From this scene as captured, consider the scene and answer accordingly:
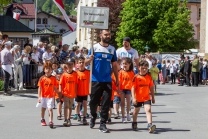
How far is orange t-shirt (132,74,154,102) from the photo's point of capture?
1095cm

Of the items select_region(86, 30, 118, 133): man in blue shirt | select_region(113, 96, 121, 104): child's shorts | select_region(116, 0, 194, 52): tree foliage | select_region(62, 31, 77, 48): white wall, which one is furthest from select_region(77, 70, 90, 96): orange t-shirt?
select_region(62, 31, 77, 48): white wall

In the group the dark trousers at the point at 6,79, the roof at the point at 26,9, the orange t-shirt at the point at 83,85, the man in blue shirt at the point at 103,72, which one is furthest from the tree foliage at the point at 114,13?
the man in blue shirt at the point at 103,72

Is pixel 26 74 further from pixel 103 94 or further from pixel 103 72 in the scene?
pixel 103 72

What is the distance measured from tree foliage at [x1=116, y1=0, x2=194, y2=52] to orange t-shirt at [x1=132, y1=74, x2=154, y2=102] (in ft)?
130

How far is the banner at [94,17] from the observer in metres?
11.7

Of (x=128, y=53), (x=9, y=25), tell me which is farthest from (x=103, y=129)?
(x=9, y=25)

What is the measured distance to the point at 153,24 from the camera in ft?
170

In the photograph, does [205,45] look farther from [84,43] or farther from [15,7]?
[15,7]

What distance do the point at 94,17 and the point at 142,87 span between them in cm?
200

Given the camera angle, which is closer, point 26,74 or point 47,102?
point 47,102

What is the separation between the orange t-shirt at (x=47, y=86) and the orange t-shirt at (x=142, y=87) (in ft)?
6.02

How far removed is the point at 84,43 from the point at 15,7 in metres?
25.8

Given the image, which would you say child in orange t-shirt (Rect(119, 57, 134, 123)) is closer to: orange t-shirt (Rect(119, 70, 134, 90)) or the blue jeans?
orange t-shirt (Rect(119, 70, 134, 90))

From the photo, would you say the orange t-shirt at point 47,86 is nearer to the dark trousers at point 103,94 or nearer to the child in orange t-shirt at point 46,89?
the child in orange t-shirt at point 46,89
